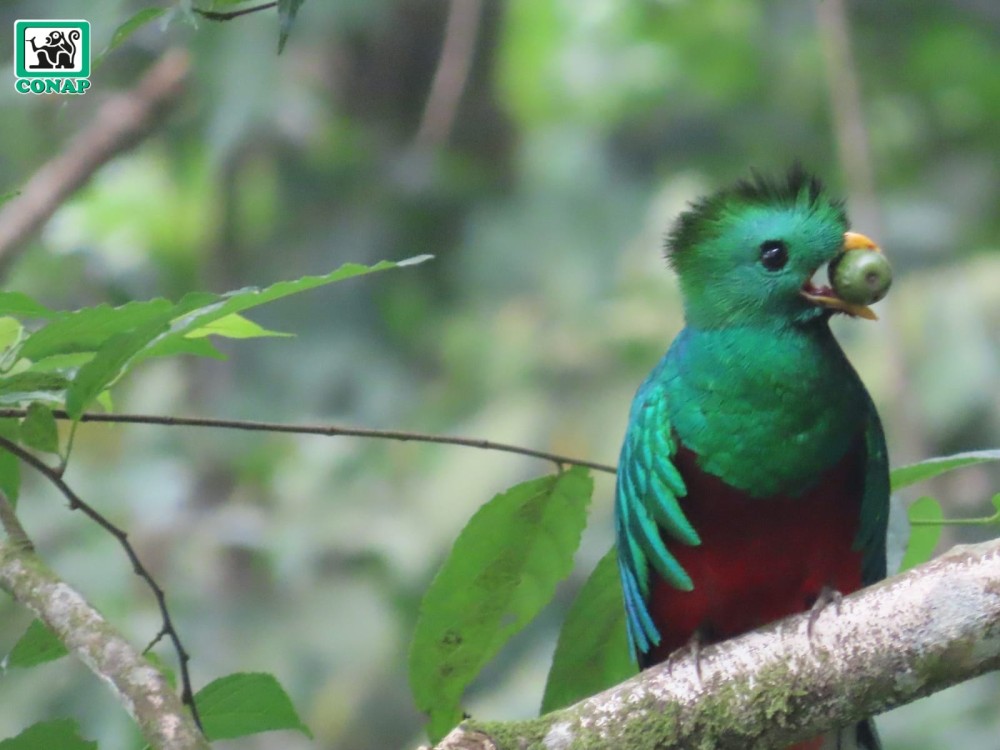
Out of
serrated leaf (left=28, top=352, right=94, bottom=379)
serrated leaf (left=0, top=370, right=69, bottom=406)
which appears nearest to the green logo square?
serrated leaf (left=28, top=352, right=94, bottom=379)

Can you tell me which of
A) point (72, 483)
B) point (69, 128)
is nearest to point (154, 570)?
point (72, 483)

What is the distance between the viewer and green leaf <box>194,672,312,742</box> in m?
1.89

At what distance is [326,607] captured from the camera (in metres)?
5.10

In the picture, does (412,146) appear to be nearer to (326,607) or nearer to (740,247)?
(326,607)

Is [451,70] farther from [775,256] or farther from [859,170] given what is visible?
[775,256]

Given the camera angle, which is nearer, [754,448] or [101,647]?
[101,647]

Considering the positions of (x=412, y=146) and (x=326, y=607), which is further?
(x=412, y=146)

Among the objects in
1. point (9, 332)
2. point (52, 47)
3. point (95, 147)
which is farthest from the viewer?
point (95, 147)

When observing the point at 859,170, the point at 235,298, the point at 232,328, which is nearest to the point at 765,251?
the point at 232,328

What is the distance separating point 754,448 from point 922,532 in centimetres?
33

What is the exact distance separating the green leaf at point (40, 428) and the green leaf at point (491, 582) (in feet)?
2.17

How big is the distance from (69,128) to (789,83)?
4168 millimetres

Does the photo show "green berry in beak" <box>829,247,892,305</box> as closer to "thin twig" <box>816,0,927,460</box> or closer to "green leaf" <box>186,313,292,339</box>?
"green leaf" <box>186,313,292,339</box>

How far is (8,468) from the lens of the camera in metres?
2.04
